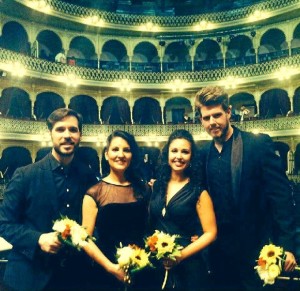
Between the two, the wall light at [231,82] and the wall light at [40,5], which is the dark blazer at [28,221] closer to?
the wall light at [40,5]

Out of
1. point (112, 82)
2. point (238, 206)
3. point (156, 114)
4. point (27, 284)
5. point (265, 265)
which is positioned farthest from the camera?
point (156, 114)

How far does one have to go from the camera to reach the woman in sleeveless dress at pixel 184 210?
11.7ft

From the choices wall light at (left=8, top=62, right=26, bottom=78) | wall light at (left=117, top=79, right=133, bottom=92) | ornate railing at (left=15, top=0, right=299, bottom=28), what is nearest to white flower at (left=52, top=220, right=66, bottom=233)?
wall light at (left=8, top=62, right=26, bottom=78)

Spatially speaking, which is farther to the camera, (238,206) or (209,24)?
(209,24)

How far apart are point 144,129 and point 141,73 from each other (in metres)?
3.78

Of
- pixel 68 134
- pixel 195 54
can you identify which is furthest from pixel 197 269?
pixel 195 54

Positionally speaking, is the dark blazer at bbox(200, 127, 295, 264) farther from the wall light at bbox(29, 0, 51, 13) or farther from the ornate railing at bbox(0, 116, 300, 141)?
the wall light at bbox(29, 0, 51, 13)

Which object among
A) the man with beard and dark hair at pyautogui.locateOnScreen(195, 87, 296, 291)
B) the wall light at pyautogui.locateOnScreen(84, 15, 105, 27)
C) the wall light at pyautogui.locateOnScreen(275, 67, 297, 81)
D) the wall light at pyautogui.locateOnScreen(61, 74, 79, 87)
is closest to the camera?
the man with beard and dark hair at pyautogui.locateOnScreen(195, 87, 296, 291)

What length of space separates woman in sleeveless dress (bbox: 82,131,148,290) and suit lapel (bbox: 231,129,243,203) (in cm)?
98

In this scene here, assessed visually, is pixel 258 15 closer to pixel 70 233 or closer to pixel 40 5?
pixel 40 5

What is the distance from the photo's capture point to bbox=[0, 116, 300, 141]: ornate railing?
61.2 feet

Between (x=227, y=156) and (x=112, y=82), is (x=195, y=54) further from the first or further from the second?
(x=227, y=156)

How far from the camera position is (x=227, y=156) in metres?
3.74

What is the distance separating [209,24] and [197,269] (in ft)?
76.1
